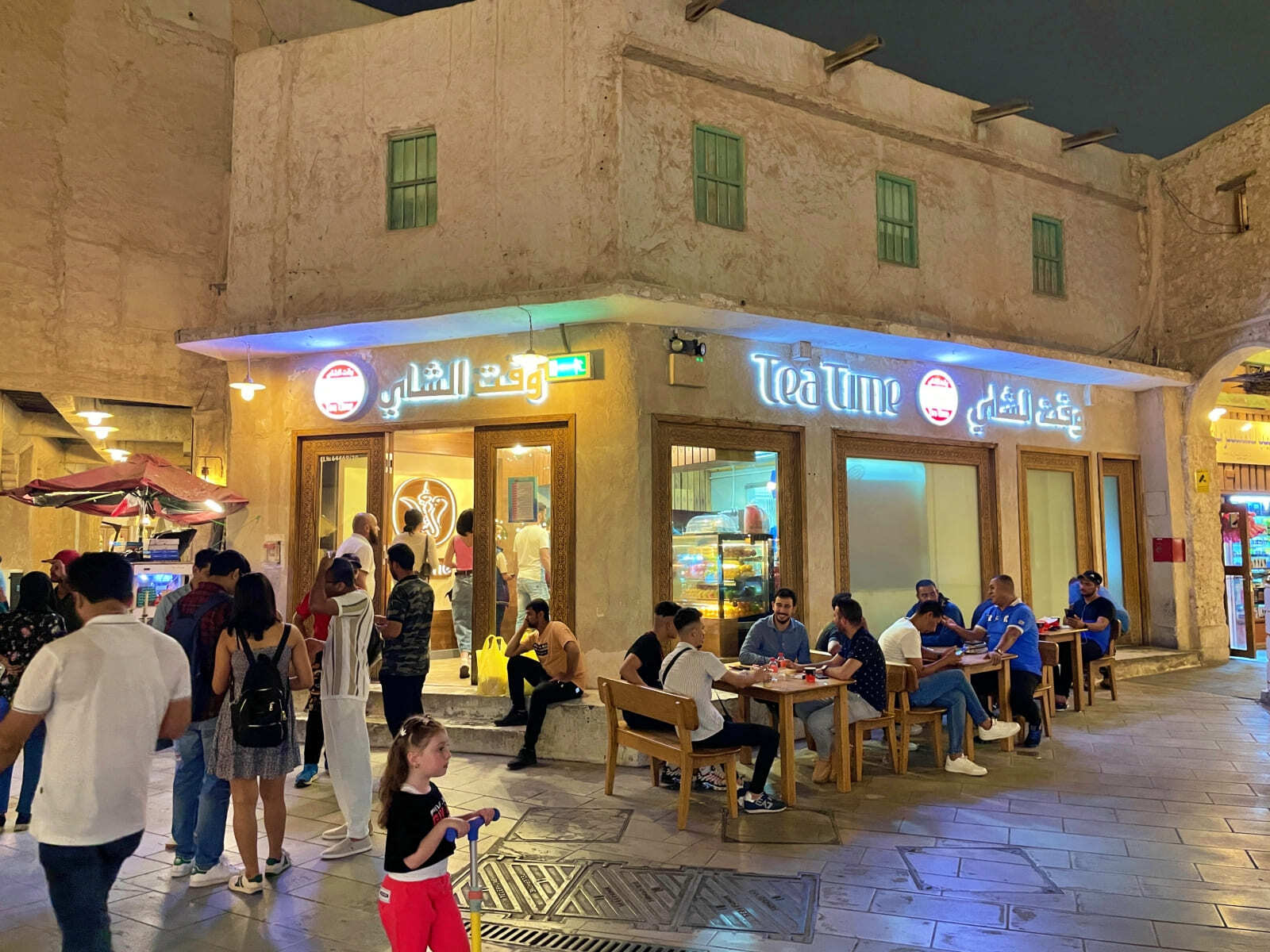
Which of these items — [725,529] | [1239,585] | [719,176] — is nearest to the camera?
[719,176]

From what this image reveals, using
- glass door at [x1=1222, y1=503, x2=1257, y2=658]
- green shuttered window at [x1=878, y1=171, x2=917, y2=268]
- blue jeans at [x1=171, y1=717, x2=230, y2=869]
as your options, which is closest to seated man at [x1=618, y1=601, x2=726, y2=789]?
blue jeans at [x1=171, y1=717, x2=230, y2=869]

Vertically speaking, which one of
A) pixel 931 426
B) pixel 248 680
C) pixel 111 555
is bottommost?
pixel 248 680

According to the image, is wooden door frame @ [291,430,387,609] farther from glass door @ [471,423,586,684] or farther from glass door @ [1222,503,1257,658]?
glass door @ [1222,503,1257,658]

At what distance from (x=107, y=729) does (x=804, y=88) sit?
965 centimetres

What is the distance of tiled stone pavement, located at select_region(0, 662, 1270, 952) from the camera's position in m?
4.75

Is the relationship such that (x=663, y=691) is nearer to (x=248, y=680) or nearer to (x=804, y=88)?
(x=248, y=680)

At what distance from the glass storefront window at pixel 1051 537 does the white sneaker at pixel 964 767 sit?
5589 mm

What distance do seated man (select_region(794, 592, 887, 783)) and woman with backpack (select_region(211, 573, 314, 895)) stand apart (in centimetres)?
439

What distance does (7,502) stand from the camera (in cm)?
1440

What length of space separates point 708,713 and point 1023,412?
8.22 metres

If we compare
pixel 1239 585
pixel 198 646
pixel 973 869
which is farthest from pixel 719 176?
pixel 1239 585

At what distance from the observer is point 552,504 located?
9.50 meters

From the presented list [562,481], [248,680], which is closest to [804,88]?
[562,481]

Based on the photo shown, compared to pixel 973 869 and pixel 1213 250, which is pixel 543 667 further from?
pixel 1213 250
